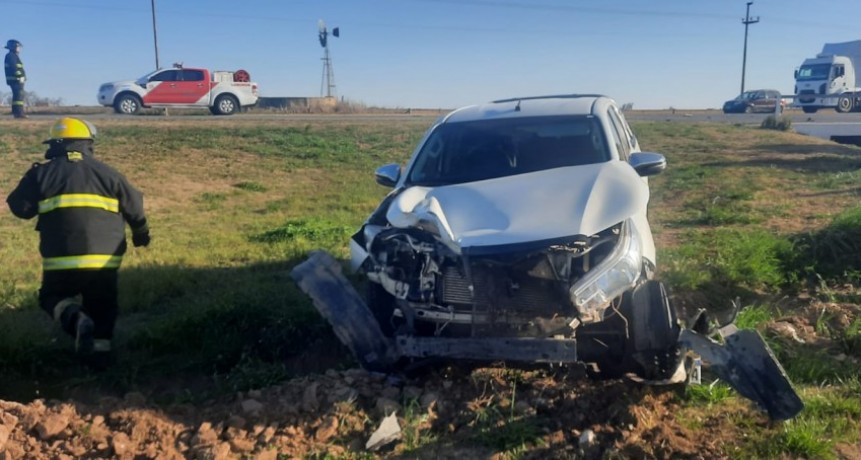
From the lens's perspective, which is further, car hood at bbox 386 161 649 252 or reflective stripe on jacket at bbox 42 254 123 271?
reflective stripe on jacket at bbox 42 254 123 271

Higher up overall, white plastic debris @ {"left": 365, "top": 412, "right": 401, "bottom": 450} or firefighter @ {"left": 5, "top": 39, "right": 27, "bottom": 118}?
firefighter @ {"left": 5, "top": 39, "right": 27, "bottom": 118}

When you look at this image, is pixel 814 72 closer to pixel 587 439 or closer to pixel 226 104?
pixel 226 104

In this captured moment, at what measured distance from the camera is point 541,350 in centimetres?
375

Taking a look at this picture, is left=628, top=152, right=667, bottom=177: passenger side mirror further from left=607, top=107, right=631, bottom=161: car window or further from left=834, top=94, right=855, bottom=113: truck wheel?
left=834, top=94, right=855, bottom=113: truck wheel

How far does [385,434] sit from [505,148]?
2745 millimetres

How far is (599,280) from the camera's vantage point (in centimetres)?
378

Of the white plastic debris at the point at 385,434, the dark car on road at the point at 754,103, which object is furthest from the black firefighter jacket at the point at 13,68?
the dark car on road at the point at 754,103

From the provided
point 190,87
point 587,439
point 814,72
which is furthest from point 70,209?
point 814,72

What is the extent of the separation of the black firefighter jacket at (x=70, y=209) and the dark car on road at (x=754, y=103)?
41.8 m

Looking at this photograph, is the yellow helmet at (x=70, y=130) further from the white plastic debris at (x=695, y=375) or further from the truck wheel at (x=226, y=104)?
the truck wheel at (x=226, y=104)

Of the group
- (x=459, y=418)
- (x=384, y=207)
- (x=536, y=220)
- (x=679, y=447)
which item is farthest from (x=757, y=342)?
(x=384, y=207)

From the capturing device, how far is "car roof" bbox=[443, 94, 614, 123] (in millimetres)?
6020

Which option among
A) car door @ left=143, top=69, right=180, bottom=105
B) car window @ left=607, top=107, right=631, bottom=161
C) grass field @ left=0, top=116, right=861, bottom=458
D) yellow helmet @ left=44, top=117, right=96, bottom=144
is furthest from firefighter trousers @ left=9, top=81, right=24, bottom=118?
car window @ left=607, top=107, right=631, bottom=161

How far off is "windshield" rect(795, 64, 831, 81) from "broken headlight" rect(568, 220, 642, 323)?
3993 cm
